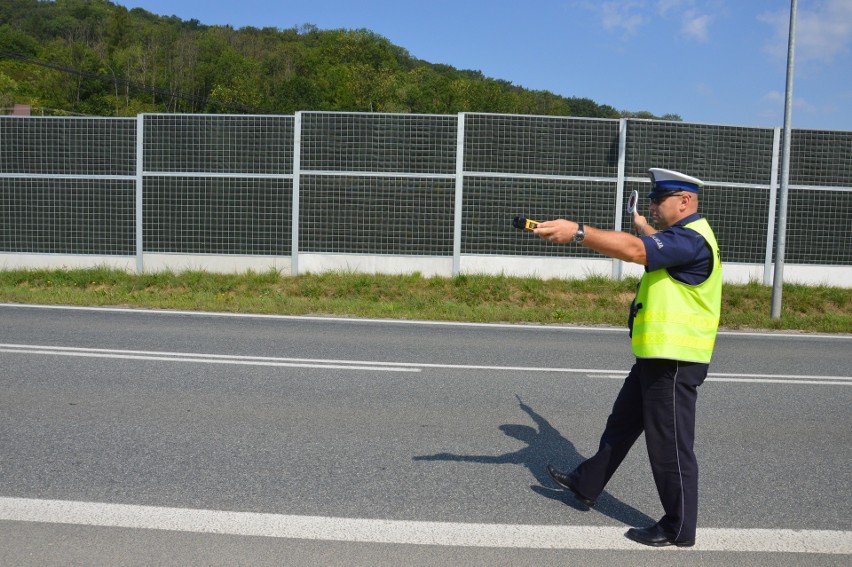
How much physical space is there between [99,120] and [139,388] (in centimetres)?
1204

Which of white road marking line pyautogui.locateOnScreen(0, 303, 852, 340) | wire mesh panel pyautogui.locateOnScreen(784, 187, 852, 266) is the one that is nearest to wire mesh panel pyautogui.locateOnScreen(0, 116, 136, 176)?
white road marking line pyautogui.locateOnScreen(0, 303, 852, 340)

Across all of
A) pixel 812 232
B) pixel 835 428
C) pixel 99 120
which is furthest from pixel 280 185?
pixel 835 428

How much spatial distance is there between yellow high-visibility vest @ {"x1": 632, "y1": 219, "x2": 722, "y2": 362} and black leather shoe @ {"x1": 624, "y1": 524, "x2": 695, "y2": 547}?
0.92 metres

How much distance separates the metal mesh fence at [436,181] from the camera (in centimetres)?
1695

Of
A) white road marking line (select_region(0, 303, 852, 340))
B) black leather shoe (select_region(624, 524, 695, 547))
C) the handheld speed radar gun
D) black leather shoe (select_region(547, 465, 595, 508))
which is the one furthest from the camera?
white road marking line (select_region(0, 303, 852, 340))

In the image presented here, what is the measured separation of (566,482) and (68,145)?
16.1 metres

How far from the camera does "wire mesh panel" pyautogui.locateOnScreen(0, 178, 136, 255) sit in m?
17.5

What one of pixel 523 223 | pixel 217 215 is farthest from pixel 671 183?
pixel 217 215

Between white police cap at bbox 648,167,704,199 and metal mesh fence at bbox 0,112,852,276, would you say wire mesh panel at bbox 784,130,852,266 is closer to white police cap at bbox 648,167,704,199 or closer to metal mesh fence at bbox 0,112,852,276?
metal mesh fence at bbox 0,112,852,276

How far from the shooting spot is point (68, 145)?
1759cm

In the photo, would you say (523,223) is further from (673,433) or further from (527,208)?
(527,208)

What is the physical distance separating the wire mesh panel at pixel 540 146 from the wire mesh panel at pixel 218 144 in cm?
397

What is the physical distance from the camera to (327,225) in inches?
671

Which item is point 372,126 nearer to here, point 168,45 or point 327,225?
point 327,225
